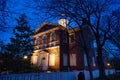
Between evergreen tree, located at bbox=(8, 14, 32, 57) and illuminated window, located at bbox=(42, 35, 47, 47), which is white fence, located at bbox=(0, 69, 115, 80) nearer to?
evergreen tree, located at bbox=(8, 14, 32, 57)

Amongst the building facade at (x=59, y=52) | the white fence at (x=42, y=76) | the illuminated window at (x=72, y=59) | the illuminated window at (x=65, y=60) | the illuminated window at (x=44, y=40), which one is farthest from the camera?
the illuminated window at (x=44, y=40)

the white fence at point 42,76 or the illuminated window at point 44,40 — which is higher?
the illuminated window at point 44,40

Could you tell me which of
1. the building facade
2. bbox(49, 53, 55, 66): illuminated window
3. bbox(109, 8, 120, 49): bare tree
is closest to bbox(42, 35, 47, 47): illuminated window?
the building facade

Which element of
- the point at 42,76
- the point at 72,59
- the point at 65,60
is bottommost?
the point at 42,76

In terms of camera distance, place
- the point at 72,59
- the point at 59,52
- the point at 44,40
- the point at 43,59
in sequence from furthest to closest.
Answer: the point at 44,40, the point at 43,59, the point at 72,59, the point at 59,52

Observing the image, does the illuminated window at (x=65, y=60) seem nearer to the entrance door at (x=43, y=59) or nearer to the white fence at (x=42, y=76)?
the entrance door at (x=43, y=59)

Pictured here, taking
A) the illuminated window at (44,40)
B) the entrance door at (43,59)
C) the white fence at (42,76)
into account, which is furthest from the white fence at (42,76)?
the illuminated window at (44,40)

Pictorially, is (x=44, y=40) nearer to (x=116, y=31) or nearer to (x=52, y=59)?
(x=52, y=59)

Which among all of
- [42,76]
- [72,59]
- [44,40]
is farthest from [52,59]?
[42,76]

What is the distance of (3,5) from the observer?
8.56 meters

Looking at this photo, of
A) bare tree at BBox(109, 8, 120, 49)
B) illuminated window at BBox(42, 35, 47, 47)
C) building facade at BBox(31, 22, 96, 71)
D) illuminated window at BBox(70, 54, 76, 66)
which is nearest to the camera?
bare tree at BBox(109, 8, 120, 49)

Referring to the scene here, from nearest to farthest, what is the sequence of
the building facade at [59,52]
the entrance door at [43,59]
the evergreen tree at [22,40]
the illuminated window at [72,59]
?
the evergreen tree at [22,40] < the building facade at [59,52] < the illuminated window at [72,59] < the entrance door at [43,59]

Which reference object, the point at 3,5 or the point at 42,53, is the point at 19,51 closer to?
the point at 42,53

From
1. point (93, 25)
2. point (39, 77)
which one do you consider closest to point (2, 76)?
point (39, 77)
